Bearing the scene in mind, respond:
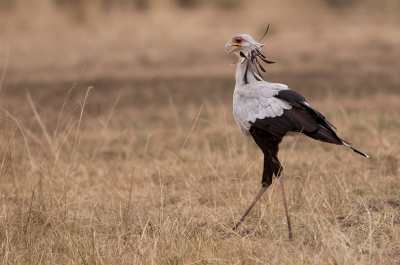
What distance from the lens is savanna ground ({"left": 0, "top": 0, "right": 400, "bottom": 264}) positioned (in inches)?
151

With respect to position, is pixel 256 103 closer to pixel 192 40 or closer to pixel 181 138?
pixel 181 138

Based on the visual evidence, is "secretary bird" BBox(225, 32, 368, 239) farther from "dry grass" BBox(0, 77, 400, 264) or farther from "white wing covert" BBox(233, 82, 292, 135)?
"dry grass" BBox(0, 77, 400, 264)

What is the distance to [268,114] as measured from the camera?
397cm

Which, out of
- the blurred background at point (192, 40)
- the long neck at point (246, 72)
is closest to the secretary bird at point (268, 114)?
the long neck at point (246, 72)

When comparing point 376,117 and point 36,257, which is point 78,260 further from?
point 376,117

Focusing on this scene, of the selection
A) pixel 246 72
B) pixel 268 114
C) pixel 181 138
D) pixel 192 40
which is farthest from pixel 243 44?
pixel 192 40

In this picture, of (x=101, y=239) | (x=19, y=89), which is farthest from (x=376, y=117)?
(x=19, y=89)

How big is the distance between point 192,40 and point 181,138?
282 inches

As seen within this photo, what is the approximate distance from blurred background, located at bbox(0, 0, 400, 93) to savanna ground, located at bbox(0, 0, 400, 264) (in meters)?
0.05

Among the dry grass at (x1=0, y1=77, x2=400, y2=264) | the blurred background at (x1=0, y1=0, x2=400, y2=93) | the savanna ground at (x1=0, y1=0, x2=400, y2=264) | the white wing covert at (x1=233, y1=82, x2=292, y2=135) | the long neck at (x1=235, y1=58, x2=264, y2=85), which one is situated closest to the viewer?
the dry grass at (x1=0, y1=77, x2=400, y2=264)

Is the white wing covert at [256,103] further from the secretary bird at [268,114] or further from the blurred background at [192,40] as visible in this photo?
the blurred background at [192,40]

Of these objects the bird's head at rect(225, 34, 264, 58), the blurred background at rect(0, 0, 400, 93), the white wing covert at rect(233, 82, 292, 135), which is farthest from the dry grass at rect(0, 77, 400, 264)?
the blurred background at rect(0, 0, 400, 93)

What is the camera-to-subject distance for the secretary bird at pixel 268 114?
3875 mm

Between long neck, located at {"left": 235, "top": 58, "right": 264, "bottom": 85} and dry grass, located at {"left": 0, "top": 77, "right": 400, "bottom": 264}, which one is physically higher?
long neck, located at {"left": 235, "top": 58, "right": 264, "bottom": 85}
